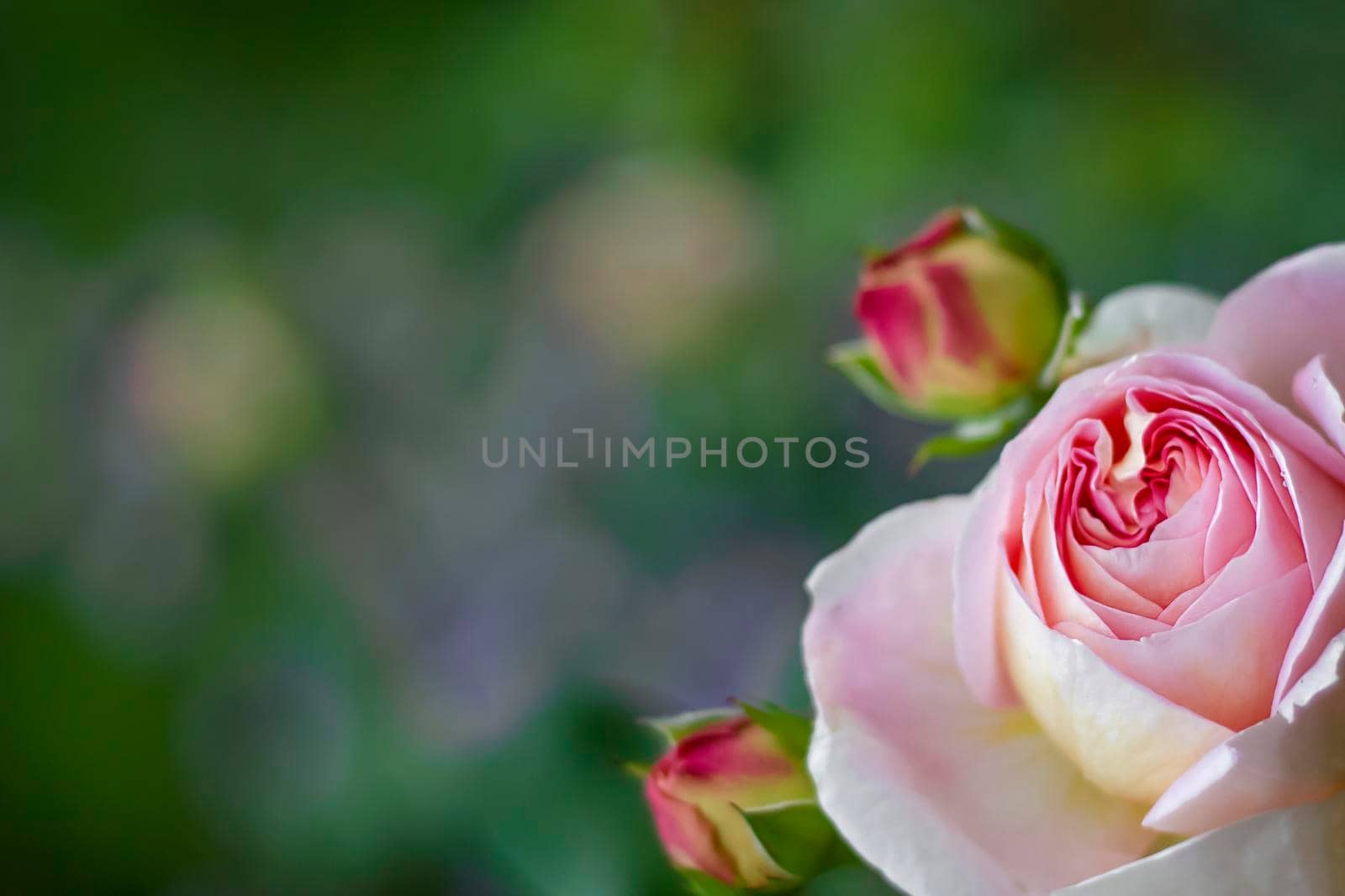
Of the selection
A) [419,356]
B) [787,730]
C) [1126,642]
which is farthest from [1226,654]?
[419,356]

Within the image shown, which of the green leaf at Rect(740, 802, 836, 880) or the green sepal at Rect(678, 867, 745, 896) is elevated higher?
the green leaf at Rect(740, 802, 836, 880)

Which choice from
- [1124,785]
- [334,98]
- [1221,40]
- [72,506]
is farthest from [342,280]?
[1124,785]

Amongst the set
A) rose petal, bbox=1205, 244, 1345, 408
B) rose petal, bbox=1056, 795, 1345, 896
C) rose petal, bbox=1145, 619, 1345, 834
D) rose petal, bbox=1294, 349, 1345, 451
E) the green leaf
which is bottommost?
the green leaf

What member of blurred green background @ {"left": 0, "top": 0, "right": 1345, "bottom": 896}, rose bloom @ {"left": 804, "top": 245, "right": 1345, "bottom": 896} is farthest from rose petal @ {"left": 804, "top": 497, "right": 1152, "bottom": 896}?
blurred green background @ {"left": 0, "top": 0, "right": 1345, "bottom": 896}

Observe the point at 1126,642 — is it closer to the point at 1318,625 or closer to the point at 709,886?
the point at 1318,625

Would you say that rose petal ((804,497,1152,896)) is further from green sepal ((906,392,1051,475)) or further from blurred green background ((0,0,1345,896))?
blurred green background ((0,0,1345,896))

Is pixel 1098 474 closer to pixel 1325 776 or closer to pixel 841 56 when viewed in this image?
pixel 1325 776

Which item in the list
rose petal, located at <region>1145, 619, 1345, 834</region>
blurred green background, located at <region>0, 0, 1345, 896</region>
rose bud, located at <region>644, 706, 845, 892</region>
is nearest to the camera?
rose petal, located at <region>1145, 619, 1345, 834</region>
